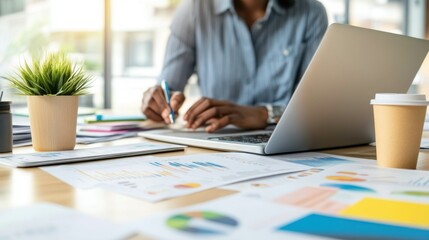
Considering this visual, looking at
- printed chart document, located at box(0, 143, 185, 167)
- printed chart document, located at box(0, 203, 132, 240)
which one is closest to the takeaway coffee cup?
printed chart document, located at box(0, 143, 185, 167)

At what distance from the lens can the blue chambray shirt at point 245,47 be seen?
179 centimetres

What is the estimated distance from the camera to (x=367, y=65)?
2.96 feet

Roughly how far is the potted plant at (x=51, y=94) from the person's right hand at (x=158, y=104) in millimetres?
413

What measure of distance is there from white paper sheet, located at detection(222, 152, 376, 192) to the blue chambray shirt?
3.09 ft

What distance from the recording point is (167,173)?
67 centimetres

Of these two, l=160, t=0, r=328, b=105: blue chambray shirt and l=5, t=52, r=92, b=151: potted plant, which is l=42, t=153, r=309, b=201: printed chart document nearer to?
l=5, t=52, r=92, b=151: potted plant

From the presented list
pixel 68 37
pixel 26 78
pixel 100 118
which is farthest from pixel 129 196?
pixel 68 37

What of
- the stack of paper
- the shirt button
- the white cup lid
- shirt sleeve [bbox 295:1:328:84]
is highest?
shirt sleeve [bbox 295:1:328:84]

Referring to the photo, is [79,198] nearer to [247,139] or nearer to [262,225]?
[262,225]

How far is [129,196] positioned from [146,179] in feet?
0.28

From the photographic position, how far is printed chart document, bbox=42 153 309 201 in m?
0.58

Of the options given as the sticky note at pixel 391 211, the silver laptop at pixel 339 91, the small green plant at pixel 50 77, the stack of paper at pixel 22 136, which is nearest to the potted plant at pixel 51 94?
the small green plant at pixel 50 77

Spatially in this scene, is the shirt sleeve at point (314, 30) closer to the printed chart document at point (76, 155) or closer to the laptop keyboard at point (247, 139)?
the laptop keyboard at point (247, 139)

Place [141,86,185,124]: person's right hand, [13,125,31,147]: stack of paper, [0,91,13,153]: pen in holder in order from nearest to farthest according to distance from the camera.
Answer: [0,91,13,153]: pen in holder < [13,125,31,147]: stack of paper < [141,86,185,124]: person's right hand
